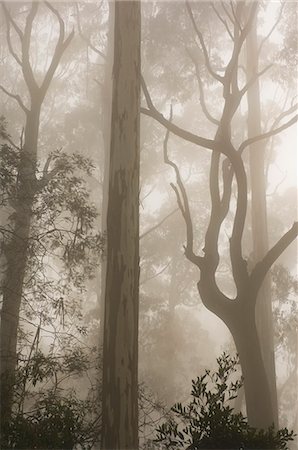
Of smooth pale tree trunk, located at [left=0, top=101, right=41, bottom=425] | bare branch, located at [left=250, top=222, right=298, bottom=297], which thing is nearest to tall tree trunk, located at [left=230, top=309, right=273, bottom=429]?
bare branch, located at [left=250, top=222, right=298, bottom=297]

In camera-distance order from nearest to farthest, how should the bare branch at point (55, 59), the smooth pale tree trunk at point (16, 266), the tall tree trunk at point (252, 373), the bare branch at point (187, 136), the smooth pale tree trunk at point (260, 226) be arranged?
1. the tall tree trunk at point (252, 373)
2. the smooth pale tree trunk at point (16, 266)
3. the bare branch at point (187, 136)
4. the smooth pale tree trunk at point (260, 226)
5. the bare branch at point (55, 59)

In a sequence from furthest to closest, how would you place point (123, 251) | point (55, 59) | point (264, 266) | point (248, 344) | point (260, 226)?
point (260, 226)
point (55, 59)
point (264, 266)
point (248, 344)
point (123, 251)

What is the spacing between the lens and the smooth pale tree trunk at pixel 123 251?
4797mm

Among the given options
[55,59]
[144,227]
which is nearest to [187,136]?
[55,59]

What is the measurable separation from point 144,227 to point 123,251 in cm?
1365

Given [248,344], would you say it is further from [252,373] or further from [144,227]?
[144,227]

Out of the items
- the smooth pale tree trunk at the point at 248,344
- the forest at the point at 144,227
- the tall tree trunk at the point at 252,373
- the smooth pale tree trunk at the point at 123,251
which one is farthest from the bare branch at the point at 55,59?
the tall tree trunk at the point at 252,373

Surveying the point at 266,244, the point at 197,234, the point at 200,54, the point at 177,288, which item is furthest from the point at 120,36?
the point at 177,288

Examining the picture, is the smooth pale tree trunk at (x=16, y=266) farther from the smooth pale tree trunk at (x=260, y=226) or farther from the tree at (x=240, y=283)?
the smooth pale tree trunk at (x=260, y=226)

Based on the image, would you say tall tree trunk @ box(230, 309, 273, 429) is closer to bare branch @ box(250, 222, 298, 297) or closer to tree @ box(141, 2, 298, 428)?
tree @ box(141, 2, 298, 428)

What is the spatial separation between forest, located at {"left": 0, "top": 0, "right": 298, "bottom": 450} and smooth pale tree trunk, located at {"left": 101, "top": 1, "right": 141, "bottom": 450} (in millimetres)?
15

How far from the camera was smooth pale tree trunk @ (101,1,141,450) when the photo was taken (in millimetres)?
4797

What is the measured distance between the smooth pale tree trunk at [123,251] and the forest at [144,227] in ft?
0.05

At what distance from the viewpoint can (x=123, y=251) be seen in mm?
5293
